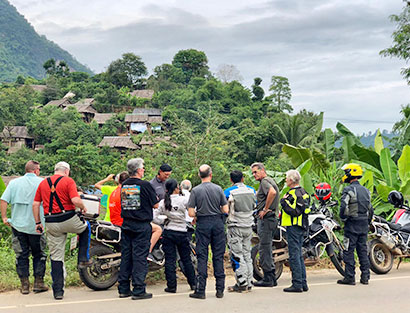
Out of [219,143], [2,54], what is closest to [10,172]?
[219,143]

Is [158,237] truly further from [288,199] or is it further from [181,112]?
[181,112]

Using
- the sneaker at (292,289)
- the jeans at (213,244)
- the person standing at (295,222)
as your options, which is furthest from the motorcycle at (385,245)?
the jeans at (213,244)

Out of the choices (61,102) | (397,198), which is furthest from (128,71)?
(397,198)

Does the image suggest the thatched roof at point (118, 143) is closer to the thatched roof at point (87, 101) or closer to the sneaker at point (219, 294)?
the thatched roof at point (87, 101)

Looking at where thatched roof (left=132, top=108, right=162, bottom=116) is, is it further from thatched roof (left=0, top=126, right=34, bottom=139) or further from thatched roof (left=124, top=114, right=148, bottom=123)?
thatched roof (left=0, top=126, right=34, bottom=139)

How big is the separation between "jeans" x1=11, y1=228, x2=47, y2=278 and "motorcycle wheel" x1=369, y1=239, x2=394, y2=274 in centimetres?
508

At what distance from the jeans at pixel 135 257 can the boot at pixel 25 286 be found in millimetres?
1180

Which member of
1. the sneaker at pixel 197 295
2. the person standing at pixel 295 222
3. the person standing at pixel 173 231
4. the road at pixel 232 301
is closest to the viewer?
the road at pixel 232 301

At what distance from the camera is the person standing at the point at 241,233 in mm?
6523

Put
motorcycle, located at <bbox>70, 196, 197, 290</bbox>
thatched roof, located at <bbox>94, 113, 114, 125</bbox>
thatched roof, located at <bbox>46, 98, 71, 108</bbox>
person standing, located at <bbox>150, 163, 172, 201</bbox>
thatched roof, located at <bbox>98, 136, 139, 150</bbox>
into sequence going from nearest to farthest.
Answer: motorcycle, located at <bbox>70, 196, 197, 290</bbox> → person standing, located at <bbox>150, 163, 172, 201</bbox> → thatched roof, located at <bbox>98, 136, 139, 150</bbox> → thatched roof, located at <bbox>94, 113, 114, 125</bbox> → thatched roof, located at <bbox>46, 98, 71, 108</bbox>

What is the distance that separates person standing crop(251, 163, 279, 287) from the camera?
692cm

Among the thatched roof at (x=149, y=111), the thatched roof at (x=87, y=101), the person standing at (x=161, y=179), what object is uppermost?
the thatched roof at (x=87, y=101)

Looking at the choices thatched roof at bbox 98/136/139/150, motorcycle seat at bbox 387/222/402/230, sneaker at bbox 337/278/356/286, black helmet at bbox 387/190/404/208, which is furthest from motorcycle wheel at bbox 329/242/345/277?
thatched roof at bbox 98/136/139/150

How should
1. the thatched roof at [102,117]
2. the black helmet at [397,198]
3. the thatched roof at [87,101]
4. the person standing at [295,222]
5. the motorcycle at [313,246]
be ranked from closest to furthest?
the person standing at [295,222]
the motorcycle at [313,246]
the black helmet at [397,198]
the thatched roof at [102,117]
the thatched roof at [87,101]
